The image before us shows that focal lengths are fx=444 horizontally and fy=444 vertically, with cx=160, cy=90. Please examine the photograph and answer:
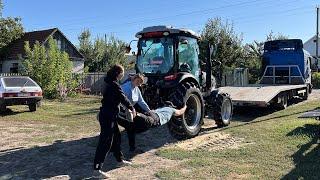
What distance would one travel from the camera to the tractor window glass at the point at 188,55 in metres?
10.9

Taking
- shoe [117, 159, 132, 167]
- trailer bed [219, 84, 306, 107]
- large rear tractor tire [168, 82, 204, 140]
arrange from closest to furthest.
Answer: shoe [117, 159, 132, 167], large rear tractor tire [168, 82, 204, 140], trailer bed [219, 84, 306, 107]

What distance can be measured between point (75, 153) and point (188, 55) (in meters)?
3.97

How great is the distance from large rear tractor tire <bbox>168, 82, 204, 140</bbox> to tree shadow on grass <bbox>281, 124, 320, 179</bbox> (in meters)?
2.19

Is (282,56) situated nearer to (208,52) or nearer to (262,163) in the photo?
(208,52)

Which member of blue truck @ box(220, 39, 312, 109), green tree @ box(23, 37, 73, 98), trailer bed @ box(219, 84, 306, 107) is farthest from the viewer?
green tree @ box(23, 37, 73, 98)

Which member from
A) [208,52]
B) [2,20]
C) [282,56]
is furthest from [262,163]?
[2,20]

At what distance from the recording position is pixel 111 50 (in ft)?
175

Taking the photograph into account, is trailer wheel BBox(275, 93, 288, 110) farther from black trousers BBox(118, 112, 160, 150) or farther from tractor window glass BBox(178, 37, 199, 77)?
black trousers BBox(118, 112, 160, 150)

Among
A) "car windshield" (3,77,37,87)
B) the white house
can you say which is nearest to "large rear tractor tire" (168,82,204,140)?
"car windshield" (3,77,37,87)

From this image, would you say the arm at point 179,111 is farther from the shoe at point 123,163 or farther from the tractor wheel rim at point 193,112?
the shoe at point 123,163

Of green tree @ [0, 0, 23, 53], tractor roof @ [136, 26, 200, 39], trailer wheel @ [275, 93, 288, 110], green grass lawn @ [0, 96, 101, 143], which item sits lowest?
green grass lawn @ [0, 96, 101, 143]

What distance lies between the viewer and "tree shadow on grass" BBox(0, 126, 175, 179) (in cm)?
755

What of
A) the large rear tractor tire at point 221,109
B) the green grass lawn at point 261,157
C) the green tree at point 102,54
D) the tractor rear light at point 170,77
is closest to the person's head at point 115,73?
the green grass lawn at point 261,157

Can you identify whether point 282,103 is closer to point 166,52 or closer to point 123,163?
point 166,52
